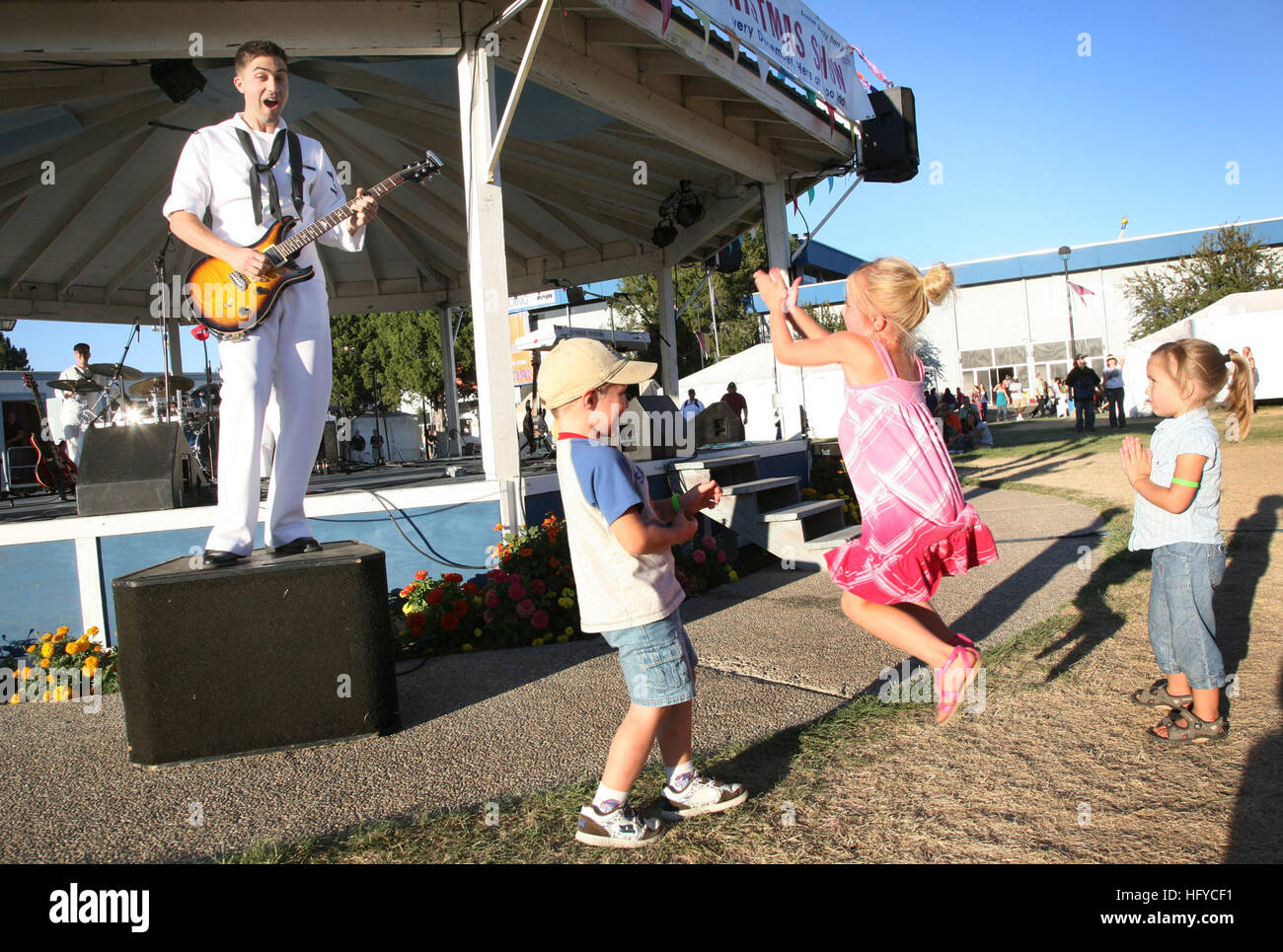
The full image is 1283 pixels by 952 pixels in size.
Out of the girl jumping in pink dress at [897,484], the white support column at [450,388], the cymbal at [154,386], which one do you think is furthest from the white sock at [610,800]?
the white support column at [450,388]

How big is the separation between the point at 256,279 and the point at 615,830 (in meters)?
2.59

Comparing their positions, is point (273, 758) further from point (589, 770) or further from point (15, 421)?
point (15, 421)

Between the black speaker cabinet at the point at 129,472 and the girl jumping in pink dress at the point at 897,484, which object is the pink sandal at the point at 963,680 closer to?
the girl jumping in pink dress at the point at 897,484

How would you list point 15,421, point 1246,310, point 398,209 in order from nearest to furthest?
point 398,209
point 15,421
point 1246,310

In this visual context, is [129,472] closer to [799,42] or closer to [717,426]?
[799,42]

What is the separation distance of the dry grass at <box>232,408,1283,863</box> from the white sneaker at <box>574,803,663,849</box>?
0.03m

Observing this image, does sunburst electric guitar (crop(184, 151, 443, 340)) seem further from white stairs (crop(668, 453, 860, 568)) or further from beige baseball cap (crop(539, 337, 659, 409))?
white stairs (crop(668, 453, 860, 568))

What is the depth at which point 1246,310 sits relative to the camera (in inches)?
945

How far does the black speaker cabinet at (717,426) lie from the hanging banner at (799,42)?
4048 millimetres

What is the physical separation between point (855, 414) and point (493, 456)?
3.44 m

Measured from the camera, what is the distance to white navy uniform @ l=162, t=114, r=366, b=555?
11.7 feet

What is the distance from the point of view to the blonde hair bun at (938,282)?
9.54ft

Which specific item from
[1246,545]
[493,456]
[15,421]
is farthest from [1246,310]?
[15,421]

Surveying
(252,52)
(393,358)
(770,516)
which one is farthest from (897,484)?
(393,358)
